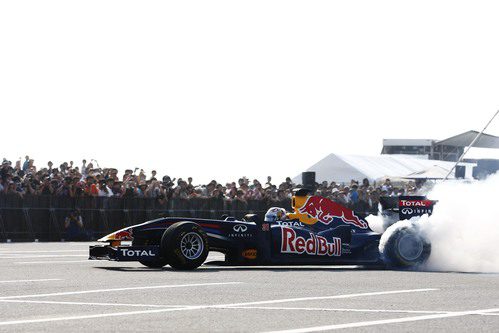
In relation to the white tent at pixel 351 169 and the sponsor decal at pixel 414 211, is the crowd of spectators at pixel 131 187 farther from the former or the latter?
the sponsor decal at pixel 414 211

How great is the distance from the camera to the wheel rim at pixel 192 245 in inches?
695

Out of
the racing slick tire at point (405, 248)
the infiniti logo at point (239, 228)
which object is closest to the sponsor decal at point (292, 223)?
Answer: the infiniti logo at point (239, 228)

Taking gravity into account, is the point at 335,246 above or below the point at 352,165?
below

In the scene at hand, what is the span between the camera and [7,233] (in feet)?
94.0

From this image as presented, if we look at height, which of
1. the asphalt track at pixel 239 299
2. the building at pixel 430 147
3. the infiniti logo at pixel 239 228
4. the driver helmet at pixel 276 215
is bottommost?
the asphalt track at pixel 239 299

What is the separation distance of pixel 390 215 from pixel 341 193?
1408 centimetres

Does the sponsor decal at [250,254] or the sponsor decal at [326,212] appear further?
the sponsor decal at [326,212]

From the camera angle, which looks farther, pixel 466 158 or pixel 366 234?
pixel 466 158

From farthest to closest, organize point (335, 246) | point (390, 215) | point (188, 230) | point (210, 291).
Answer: point (390, 215)
point (335, 246)
point (188, 230)
point (210, 291)

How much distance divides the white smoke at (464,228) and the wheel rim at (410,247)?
0.86 feet

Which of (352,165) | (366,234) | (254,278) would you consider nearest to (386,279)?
(254,278)

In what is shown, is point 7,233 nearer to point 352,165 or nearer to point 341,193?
point 341,193

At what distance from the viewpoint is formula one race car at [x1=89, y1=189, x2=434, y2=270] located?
57.8 feet

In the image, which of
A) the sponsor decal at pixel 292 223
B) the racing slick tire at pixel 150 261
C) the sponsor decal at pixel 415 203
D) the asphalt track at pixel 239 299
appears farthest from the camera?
the sponsor decal at pixel 415 203
